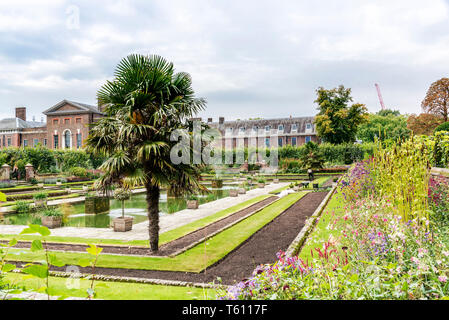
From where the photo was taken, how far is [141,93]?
695cm

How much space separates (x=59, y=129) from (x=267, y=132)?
36.1 meters

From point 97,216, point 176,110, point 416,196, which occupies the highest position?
point 176,110

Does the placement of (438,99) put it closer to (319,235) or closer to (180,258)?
(319,235)

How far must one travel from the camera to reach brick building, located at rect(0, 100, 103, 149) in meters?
51.4

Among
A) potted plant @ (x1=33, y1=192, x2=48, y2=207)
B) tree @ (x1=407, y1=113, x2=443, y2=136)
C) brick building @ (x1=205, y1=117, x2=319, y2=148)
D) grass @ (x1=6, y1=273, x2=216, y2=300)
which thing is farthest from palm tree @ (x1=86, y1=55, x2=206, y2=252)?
brick building @ (x1=205, y1=117, x2=319, y2=148)

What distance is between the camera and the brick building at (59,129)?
51406 mm

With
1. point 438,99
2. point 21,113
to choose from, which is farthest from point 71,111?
point 438,99

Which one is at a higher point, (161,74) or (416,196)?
(161,74)

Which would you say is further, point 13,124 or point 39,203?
point 13,124

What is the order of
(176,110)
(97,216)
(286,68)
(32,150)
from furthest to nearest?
(32,150) → (97,216) → (176,110) → (286,68)

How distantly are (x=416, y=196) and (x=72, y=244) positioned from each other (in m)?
8.37

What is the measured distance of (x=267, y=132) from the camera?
56125mm
